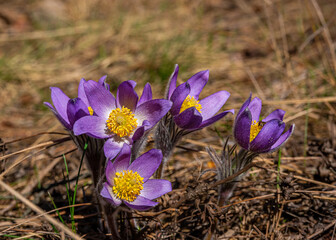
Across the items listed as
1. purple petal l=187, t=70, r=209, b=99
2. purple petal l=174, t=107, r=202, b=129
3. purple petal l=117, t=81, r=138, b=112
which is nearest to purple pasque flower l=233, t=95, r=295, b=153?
purple petal l=174, t=107, r=202, b=129

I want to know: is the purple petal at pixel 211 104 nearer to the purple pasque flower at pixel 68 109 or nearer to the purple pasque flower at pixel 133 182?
the purple pasque flower at pixel 133 182

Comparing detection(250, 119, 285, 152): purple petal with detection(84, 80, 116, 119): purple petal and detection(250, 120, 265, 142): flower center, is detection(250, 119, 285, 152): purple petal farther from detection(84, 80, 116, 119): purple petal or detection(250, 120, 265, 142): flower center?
detection(84, 80, 116, 119): purple petal

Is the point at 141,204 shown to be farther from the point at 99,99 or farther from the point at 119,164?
the point at 99,99

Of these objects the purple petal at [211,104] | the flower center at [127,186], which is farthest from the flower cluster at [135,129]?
the purple petal at [211,104]

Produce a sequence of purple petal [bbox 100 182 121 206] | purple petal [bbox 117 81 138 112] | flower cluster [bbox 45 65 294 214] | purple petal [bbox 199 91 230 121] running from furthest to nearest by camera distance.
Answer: purple petal [bbox 199 91 230 121] < purple petal [bbox 117 81 138 112] < flower cluster [bbox 45 65 294 214] < purple petal [bbox 100 182 121 206]

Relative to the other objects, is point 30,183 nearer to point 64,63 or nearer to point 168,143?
point 168,143

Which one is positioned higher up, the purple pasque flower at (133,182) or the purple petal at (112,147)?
the purple petal at (112,147)
